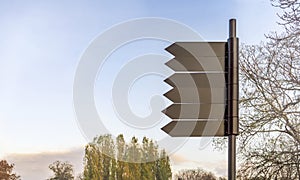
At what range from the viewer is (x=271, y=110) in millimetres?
5516

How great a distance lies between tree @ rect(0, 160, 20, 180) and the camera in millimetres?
9906

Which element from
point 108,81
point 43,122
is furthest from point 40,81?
point 108,81

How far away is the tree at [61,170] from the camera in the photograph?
10609 mm

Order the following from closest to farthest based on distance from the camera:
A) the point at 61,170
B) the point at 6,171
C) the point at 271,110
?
the point at 271,110
the point at 6,171
the point at 61,170

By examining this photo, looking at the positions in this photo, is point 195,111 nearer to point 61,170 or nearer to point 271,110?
point 271,110

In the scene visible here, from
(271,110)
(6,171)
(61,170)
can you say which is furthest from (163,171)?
(271,110)

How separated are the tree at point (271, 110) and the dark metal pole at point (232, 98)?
2553mm

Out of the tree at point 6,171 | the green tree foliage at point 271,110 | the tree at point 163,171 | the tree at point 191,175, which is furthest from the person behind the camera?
the tree at point 163,171

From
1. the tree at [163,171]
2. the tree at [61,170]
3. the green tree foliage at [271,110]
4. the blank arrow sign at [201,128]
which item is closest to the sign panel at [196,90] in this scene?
the blank arrow sign at [201,128]

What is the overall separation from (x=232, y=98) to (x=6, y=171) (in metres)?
8.96

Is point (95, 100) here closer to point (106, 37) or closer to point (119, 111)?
point (119, 111)

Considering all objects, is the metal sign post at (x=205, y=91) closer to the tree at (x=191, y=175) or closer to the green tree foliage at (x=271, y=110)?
the green tree foliage at (x=271, y=110)

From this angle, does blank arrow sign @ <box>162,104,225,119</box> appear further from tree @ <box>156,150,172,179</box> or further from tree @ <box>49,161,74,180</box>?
tree @ <box>49,161,74,180</box>

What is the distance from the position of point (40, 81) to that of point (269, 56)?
3.54 m
